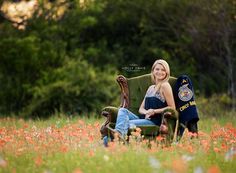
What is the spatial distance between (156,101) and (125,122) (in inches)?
25.5

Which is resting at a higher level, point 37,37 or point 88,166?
point 37,37

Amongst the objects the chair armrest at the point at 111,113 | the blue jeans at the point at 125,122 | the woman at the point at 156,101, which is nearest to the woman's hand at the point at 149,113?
the woman at the point at 156,101

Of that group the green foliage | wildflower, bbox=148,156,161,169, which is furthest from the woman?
the green foliage

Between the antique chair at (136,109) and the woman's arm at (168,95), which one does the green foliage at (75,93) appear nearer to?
the antique chair at (136,109)

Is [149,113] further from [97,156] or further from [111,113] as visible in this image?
[97,156]

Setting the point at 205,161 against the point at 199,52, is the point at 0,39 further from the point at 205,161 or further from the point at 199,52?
the point at 205,161

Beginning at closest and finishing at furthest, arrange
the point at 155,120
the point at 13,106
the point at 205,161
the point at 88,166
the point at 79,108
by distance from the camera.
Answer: the point at 88,166, the point at 205,161, the point at 155,120, the point at 79,108, the point at 13,106

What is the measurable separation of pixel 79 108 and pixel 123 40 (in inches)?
224

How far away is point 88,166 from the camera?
6.58 metres

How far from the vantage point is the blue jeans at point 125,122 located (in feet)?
29.1

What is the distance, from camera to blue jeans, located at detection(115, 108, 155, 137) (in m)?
8.86

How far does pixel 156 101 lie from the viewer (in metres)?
9.32

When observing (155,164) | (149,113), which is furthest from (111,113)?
(155,164)

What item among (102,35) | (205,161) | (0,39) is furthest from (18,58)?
(205,161)
